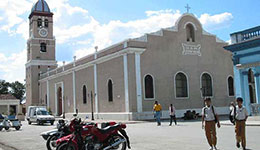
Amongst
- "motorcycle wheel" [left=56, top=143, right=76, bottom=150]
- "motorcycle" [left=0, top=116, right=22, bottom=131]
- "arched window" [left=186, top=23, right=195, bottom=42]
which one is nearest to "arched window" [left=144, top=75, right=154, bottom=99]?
"arched window" [left=186, top=23, right=195, bottom=42]

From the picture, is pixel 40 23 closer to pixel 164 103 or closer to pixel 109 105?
pixel 109 105

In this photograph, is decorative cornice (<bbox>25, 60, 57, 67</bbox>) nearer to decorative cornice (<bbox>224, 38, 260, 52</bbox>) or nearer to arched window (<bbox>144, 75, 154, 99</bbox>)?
arched window (<bbox>144, 75, 154, 99</bbox>)

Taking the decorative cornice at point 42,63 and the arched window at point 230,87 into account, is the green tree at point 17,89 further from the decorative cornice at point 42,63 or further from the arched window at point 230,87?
the arched window at point 230,87

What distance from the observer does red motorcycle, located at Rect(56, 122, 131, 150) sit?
30.7 ft

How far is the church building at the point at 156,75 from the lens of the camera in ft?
101

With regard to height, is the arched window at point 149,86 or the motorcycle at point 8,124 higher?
the arched window at point 149,86

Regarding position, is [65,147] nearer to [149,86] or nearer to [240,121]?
[240,121]

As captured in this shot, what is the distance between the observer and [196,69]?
3459 cm

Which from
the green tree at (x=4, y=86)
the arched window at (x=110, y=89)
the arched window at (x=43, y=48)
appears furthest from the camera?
the green tree at (x=4, y=86)

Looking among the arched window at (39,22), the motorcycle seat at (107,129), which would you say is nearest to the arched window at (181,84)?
the motorcycle seat at (107,129)

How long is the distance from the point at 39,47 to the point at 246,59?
40.3m

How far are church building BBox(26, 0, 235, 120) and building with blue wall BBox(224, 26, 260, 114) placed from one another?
9.63 metres

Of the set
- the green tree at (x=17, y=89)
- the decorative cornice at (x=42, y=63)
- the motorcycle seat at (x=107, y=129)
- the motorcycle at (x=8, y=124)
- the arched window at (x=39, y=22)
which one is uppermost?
the arched window at (x=39, y=22)

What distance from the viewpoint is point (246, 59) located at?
22859 millimetres
